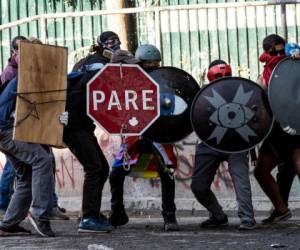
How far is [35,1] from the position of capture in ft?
53.0

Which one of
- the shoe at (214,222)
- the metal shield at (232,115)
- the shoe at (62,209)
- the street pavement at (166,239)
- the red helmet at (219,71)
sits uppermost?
the red helmet at (219,71)

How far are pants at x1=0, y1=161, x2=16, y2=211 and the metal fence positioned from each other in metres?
2.30

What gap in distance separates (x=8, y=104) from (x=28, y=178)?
0.75 meters

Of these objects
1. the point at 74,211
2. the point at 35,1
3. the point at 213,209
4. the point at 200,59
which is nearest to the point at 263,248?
the point at 213,209

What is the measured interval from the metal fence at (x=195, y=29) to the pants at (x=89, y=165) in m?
3.48

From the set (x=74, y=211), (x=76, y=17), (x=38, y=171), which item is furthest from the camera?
(x=76, y=17)

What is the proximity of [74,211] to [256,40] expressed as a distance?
3320 millimetres

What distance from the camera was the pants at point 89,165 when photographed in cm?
1028

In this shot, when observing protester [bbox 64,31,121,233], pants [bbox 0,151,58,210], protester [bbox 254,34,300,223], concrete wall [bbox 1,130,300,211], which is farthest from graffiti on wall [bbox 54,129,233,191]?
protester [bbox 64,31,121,233]

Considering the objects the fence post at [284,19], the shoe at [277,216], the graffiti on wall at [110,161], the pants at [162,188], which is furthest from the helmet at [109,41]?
the fence post at [284,19]

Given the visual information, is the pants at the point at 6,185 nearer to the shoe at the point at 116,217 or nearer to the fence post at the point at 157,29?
the shoe at the point at 116,217

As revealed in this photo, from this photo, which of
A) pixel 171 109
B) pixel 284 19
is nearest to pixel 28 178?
pixel 171 109

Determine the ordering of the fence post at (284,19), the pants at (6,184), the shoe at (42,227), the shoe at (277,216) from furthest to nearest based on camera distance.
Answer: the fence post at (284,19)
the pants at (6,184)
the shoe at (277,216)
the shoe at (42,227)

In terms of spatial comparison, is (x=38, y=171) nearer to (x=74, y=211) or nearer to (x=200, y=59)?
(x=74, y=211)
